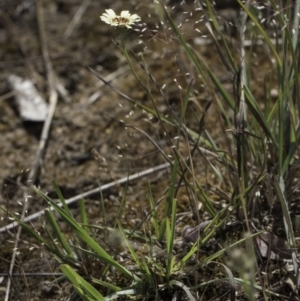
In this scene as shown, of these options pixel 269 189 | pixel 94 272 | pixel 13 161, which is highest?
pixel 269 189

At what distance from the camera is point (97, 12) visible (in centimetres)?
306

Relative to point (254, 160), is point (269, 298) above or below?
below

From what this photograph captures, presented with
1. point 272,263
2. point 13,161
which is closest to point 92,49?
point 13,161

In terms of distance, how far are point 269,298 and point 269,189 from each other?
0.30m

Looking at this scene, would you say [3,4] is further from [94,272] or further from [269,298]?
[269,298]

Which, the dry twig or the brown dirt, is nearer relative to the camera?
the brown dirt

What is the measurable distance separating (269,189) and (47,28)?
1709 mm

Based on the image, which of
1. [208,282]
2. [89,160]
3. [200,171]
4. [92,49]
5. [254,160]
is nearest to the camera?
[208,282]

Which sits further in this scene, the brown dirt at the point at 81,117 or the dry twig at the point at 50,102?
the dry twig at the point at 50,102

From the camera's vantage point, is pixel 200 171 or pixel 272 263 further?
pixel 200 171

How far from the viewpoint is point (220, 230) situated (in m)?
1.75

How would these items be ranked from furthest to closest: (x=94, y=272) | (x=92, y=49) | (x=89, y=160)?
1. (x=92, y=49)
2. (x=89, y=160)
3. (x=94, y=272)

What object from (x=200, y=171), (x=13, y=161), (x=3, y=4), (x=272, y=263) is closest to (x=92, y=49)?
(x=3, y=4)

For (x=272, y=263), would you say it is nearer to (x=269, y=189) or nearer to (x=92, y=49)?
(x=269, y=189)
